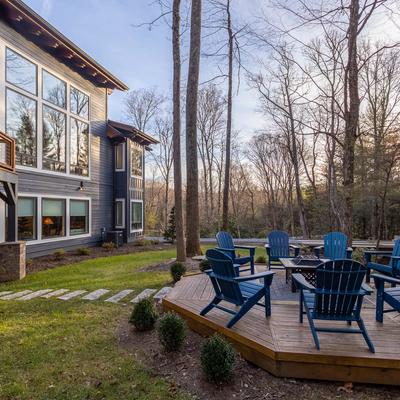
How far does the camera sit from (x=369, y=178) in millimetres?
8086

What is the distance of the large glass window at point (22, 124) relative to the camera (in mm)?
9219

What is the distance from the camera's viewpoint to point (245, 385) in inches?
106

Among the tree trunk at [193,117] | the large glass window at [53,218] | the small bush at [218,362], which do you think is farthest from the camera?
the large glass window at [53,218]

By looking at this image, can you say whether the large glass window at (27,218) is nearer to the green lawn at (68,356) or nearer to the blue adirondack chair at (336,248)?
the green lawn at (68,356)

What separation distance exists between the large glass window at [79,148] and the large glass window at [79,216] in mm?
1233

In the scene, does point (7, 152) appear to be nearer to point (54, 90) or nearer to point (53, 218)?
point (53, 218)

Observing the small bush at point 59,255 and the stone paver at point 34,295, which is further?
the small bush at point 59,255

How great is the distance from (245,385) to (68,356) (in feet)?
6.14

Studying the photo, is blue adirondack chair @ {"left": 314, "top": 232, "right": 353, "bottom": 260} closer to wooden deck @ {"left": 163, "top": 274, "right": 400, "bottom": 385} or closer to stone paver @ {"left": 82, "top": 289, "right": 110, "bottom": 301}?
wooden deck @ {"left": 163, "top": 274, "right": 400, "bottom": 385}

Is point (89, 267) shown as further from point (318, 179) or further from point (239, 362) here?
point (318, 179)

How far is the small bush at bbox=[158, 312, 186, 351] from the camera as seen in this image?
326 cm

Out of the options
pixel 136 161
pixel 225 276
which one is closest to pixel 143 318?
pixel 225 276

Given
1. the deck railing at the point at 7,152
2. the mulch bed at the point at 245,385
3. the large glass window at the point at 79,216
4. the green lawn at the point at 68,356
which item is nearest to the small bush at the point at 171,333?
the mulch bed at the point at 245,385

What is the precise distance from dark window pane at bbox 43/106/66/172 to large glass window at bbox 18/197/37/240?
1.41 m
